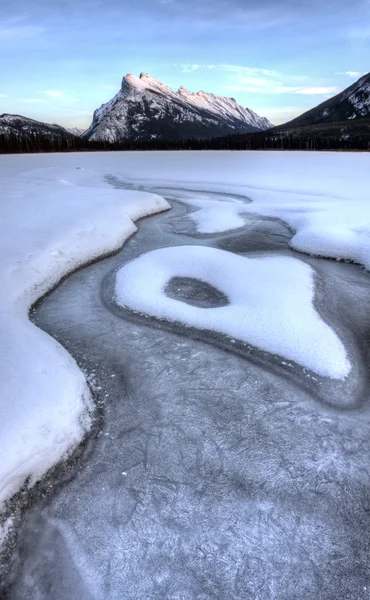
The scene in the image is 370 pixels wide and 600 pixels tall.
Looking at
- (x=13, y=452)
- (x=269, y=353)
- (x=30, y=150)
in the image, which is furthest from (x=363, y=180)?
(x=30, y=150)

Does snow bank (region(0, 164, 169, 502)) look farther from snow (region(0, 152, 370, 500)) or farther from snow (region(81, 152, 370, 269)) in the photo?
snow (region(81, 152, 370, 269))

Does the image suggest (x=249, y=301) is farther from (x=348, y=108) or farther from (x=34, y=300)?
(x=348, y=108)

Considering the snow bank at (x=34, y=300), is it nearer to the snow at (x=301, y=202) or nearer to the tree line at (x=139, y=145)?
the snow at (x=301, y=202)

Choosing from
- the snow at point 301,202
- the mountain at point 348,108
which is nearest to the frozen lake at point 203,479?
the snow at point 301,202

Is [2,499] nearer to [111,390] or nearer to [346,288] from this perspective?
[111,390]

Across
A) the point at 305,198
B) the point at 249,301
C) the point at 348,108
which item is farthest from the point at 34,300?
the point at 348,108
